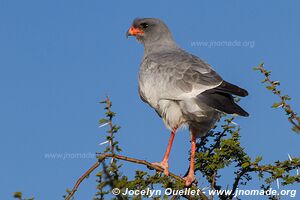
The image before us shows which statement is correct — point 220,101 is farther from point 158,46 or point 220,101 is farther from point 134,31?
point 134,31

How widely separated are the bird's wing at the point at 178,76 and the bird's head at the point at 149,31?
4.07 ft

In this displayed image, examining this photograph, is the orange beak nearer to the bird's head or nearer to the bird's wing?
the bird's head

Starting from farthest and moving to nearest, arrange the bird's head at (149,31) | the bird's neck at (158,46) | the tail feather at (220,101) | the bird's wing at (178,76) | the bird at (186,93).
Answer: the bird's head at (149,31), the bird's neck at (158,46), the bird's wing at (178,76), the bird at (186,93), the tail feather at (220,101)

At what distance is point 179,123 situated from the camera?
295 inches

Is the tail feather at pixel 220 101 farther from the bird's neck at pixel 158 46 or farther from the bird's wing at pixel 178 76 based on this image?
the bird's neck at pixel 158 46

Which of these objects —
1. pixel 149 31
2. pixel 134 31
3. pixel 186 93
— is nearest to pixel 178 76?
pixel 186 93

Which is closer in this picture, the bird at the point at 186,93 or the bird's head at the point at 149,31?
the bird at the point at 186,93

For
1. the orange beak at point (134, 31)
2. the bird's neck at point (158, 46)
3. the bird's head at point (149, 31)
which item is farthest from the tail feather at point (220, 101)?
the orange beak at point (134, 31)

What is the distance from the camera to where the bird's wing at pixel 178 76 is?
699cm

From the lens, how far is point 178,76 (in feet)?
24.1

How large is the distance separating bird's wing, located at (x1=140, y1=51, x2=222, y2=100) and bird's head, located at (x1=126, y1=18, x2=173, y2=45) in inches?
48.8

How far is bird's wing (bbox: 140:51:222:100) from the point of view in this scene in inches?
275

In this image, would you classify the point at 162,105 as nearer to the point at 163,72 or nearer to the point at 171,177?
the point at 163,72

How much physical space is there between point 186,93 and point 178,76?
36 centimetres
